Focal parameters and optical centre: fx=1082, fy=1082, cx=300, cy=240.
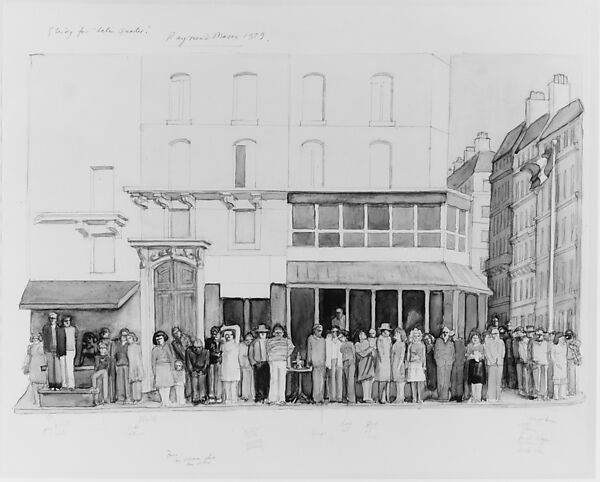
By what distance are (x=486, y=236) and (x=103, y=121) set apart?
2673 millimetres

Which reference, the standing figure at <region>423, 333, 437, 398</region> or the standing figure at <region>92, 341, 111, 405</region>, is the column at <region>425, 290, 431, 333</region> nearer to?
the standing figure at <region>423, 333, 437, 398</region>

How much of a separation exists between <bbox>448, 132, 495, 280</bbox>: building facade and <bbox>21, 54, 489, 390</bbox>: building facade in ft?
0.19

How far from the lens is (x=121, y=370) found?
7.20 m

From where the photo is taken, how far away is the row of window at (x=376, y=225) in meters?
7.29

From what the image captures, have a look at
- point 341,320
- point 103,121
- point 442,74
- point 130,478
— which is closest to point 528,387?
point 341,320

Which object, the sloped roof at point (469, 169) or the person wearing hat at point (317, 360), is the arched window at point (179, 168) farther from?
the sloped roof at point (469, 169)

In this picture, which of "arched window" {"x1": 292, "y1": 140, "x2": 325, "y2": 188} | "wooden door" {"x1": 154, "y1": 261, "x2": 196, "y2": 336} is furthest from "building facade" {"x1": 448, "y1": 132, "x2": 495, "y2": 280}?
"wooden door" {"x1": 154, "y1": 261, "x2": 196, "y2": 336}

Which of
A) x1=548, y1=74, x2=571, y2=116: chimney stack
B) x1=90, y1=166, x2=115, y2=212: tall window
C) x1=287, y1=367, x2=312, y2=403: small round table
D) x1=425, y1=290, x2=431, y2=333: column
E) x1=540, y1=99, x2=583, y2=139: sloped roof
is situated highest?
x1=548, y1=74, x2=571, y2=116: chimney stack

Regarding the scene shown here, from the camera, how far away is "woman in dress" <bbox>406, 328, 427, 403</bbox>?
7254 mm

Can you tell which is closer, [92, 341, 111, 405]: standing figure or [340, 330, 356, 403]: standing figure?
[92, 341, 111, 405]: standing figure

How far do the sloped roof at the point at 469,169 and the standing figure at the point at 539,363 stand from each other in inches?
45.0

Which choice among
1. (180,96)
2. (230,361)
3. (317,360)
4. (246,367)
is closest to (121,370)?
(230,361)

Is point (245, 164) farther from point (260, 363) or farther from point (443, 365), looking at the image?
point (443, 365)

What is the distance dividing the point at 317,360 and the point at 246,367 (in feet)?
1.58
